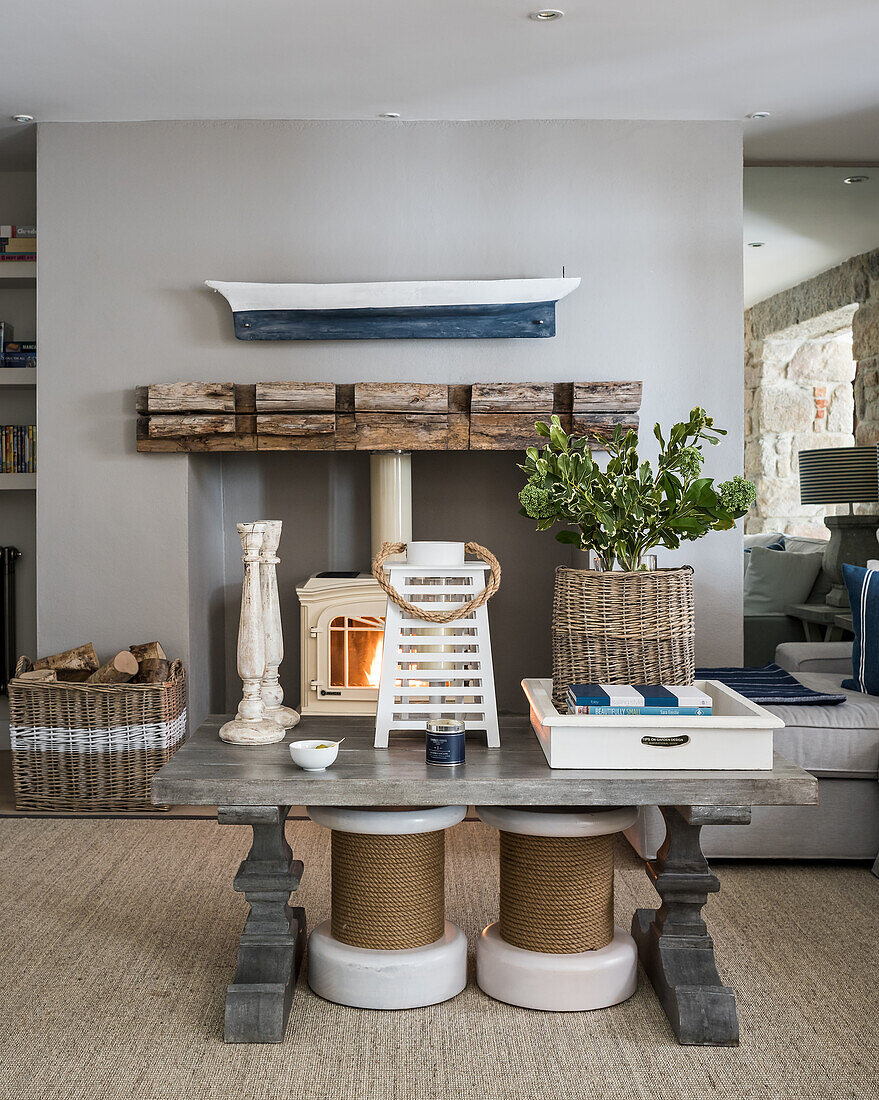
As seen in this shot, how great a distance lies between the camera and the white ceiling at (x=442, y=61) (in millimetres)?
3035

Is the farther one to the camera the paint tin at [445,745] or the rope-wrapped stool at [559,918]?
the rope-wrapped stool at [559,918]

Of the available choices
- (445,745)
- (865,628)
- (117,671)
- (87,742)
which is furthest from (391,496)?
(445,745)

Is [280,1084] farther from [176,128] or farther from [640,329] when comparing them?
[176,128]

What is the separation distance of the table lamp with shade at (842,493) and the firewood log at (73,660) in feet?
10.2

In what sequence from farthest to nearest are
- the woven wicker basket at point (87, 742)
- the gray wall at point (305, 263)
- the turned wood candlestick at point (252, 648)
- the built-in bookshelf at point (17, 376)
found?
the built-in bookshelf at point (17, 376)
the gray wall at point (305, 263)
the woven wicker basket at point (87, 742)
the turned wood candlestick at point (252, 648)

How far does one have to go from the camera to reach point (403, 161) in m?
3.91

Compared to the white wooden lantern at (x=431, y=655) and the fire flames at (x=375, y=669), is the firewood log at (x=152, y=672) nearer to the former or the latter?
the fire flames at (x=375, y=669)

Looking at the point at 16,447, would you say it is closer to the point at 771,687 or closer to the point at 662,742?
the point at 771,687

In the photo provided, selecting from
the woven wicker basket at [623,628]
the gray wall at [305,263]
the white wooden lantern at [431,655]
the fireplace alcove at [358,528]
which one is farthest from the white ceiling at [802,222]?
Answer: the white wooden lantern at [431,655]

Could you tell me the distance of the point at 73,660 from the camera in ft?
12.2

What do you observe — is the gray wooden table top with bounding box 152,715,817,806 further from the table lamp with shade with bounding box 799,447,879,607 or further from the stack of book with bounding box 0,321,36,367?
the stack of book with bounding box 0,321,36,367

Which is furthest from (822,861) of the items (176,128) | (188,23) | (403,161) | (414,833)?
(176,128)

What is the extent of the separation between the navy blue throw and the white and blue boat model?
143cm

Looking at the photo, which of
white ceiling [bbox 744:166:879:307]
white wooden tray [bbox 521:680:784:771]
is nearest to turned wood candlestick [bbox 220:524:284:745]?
white wooden tray [bbox 521:680:784:771]
